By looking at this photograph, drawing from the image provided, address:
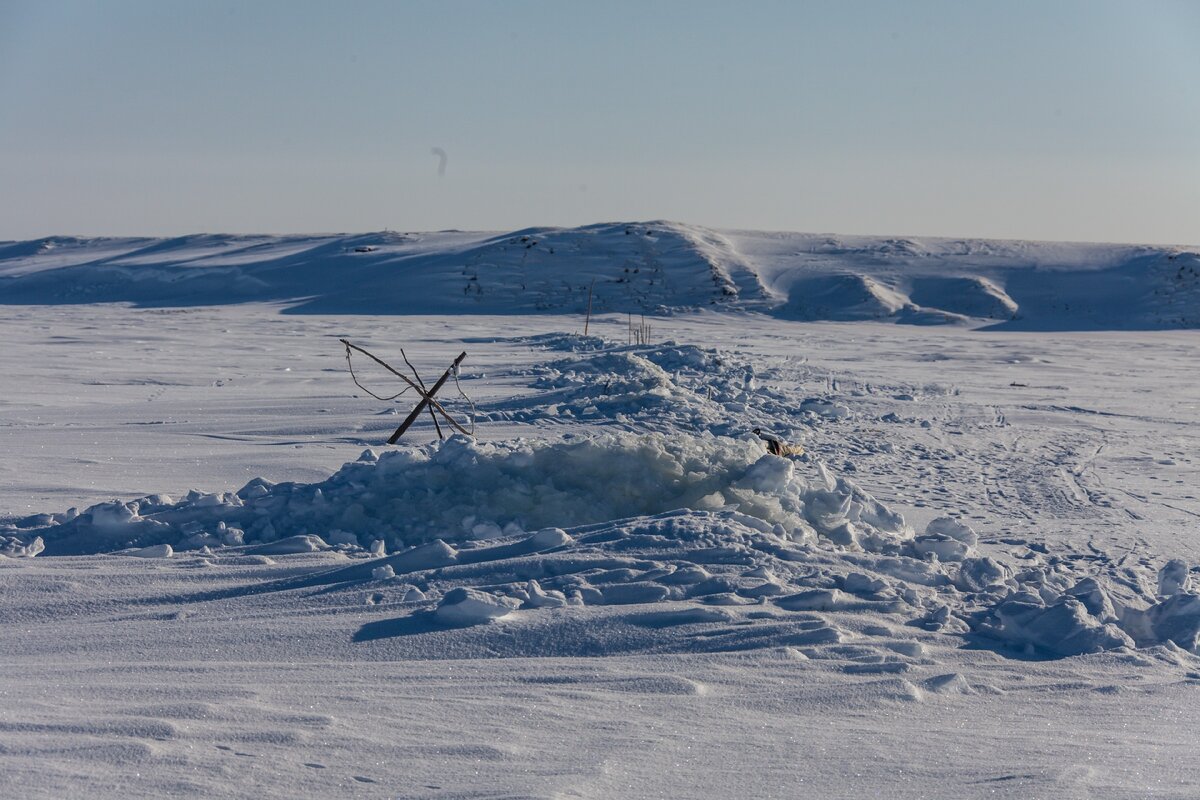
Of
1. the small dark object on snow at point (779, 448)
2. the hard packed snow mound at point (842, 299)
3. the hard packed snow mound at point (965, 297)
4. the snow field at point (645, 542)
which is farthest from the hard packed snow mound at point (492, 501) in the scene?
the hard packed snow mound at point (965, 297)

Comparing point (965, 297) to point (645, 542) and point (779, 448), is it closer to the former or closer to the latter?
point (779, 448)

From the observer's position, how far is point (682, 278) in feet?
115

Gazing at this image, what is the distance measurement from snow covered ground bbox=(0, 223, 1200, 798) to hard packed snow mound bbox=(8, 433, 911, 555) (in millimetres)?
19

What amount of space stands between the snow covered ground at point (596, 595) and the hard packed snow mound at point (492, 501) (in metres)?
0.02

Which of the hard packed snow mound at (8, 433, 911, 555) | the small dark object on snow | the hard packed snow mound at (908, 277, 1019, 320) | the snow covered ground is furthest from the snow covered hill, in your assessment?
the hard packed snow mound at (8, 433, 911, 555)

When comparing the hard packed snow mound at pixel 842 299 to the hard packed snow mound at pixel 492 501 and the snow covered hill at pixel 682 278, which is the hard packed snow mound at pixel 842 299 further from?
the hard packed snow mound at pixel 492 501

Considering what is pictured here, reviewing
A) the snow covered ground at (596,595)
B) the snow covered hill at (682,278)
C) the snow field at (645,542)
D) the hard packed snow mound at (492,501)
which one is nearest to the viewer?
the snow covered ground at (596,595)

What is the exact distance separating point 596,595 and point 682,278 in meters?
31.3

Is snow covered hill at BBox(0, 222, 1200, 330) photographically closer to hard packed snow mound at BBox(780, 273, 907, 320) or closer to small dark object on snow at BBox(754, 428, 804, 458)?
hard packed snow mound at BBox(780, 273, 907, 320)

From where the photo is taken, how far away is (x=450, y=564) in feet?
15.2

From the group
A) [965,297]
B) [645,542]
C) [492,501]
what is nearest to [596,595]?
[645,542]

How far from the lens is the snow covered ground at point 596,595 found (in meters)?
2.89

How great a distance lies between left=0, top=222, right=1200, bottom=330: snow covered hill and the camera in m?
32.3

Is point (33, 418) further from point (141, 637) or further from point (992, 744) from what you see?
point (992, 744)
